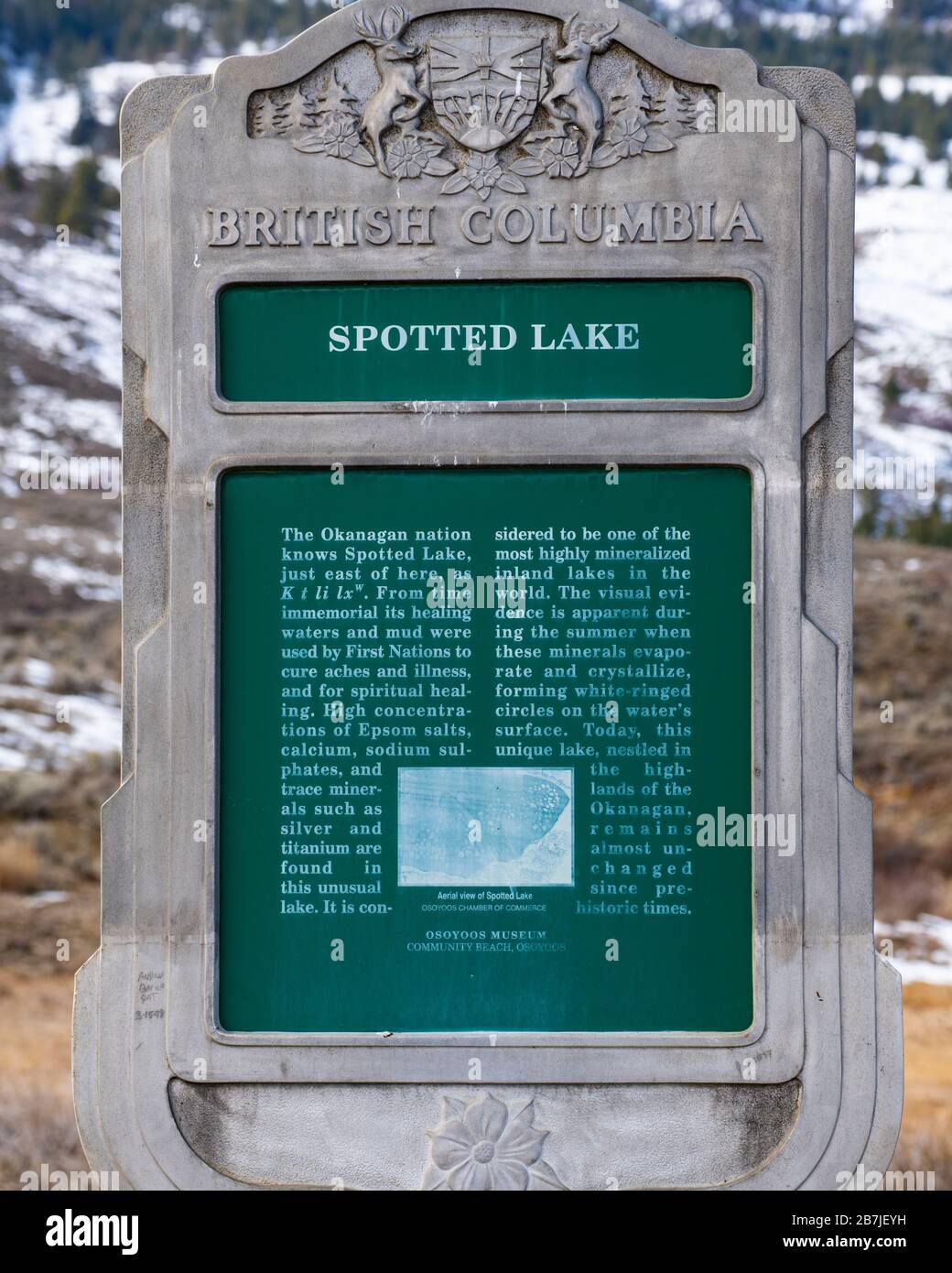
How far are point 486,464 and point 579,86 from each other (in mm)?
1344

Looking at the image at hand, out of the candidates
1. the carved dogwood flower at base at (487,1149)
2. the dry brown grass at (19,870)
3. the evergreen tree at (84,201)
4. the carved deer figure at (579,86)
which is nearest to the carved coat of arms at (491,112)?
the carved deer figure at (579,86)

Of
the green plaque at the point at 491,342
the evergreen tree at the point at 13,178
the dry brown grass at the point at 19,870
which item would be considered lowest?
the dry brown grass at the point at 19,870

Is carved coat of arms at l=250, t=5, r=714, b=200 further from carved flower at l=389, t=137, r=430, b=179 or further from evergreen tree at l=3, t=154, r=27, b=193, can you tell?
evergreen tree at l=3, t=154, r=27, b=193

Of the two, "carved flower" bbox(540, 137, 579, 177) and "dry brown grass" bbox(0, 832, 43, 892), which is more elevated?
"carved flower" bbox(540, 137, 579, 177)

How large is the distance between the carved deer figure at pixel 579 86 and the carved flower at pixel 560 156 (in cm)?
3

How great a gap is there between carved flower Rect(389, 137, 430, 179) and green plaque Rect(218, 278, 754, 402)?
391mm

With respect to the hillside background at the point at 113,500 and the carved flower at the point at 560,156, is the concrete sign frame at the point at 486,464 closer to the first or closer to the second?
the carved flower at the point at 560,156

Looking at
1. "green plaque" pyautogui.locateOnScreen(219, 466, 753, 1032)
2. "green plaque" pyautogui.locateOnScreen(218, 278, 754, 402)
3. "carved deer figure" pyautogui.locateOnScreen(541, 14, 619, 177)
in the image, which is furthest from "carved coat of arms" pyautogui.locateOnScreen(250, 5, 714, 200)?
"green plaque" pyautogui.locateOnScreen(219, 466, 753, 1032)

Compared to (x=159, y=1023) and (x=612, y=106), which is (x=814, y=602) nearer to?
(x=612, y=106)

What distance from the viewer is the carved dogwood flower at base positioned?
16.6ft

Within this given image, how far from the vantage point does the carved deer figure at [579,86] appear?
5199 mm

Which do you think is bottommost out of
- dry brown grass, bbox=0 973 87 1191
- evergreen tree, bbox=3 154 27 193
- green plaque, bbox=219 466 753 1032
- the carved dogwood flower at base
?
dry brown grass, bbox=0 973 87 1191

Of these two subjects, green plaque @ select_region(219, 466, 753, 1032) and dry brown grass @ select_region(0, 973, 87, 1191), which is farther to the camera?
dry brown grass @ select_region(0, 973, 87, 1191)

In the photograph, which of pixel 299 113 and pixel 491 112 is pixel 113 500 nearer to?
pixel 299 113
